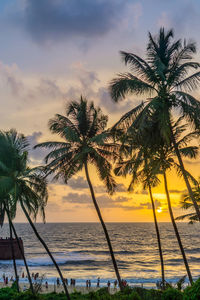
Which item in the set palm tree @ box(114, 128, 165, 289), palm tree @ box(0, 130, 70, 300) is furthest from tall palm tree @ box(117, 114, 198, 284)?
palm tree @ box(0, 130, 70, 300)

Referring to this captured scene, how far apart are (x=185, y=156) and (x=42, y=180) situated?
868cm

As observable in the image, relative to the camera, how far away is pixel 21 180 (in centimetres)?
1728

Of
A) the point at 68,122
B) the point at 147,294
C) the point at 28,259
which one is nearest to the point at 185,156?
the point at 68,122

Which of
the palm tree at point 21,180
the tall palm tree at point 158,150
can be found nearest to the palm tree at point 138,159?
the tall palm tree at point 158,150

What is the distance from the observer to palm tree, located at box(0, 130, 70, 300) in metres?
16.7

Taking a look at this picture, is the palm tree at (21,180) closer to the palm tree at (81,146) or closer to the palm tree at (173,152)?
the palm tree at (81,146)

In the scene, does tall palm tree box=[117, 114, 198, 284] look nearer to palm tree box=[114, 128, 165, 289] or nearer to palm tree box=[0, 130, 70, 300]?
palm tree box=[114, 128, 165, 289]

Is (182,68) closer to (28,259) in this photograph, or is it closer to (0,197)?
(0,197)

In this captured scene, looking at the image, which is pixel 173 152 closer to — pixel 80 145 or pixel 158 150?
pixel 158 150

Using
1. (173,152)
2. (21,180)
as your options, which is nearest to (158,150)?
(173,152)

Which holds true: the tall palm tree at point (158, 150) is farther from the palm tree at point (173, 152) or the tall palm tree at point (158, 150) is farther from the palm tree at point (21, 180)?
the palm tree at point (21, 180)

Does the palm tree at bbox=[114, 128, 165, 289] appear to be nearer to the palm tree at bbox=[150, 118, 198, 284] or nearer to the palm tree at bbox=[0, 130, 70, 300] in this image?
the palm tree at bbox=[150, 118, 198, 284]

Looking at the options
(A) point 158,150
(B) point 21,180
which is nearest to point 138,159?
(A) point 158,150

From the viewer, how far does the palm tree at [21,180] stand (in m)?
16.7
